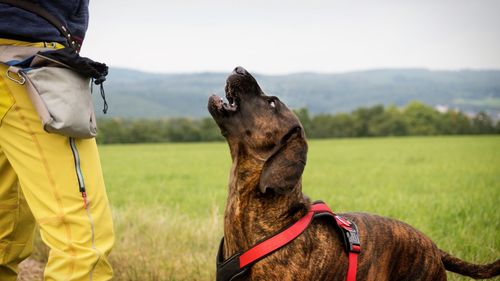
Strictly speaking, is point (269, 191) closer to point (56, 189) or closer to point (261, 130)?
point (261, 130)

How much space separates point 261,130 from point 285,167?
0.96 ft

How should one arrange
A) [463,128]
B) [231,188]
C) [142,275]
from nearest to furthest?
[231,188]
[142,275]
[463,128]

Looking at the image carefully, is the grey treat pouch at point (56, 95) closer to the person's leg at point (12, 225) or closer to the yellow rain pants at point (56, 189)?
the yellow rain pants at point (56, 189)

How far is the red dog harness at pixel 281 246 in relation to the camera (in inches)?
113

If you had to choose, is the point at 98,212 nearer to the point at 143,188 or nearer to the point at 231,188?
the point at 231,188

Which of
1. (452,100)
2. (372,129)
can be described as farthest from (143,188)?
(452,100)

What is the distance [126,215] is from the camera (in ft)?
23.7

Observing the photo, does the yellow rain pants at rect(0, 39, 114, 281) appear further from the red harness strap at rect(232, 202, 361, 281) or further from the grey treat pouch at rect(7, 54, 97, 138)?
the red harness strap at rect(232, 202, 361, 281)

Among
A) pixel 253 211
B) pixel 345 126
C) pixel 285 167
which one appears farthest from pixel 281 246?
pixel 345 126

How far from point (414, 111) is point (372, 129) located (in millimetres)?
9530

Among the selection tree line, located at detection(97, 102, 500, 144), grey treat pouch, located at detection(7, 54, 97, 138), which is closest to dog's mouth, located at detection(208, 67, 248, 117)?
grey treat pouch, located at detection(7, 54, 97, 138)

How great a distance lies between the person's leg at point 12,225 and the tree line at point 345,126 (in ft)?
157

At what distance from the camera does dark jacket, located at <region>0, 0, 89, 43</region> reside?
291 cm

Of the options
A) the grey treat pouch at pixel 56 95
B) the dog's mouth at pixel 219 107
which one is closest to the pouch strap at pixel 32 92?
the grey treat pouch at pixel 56 95
